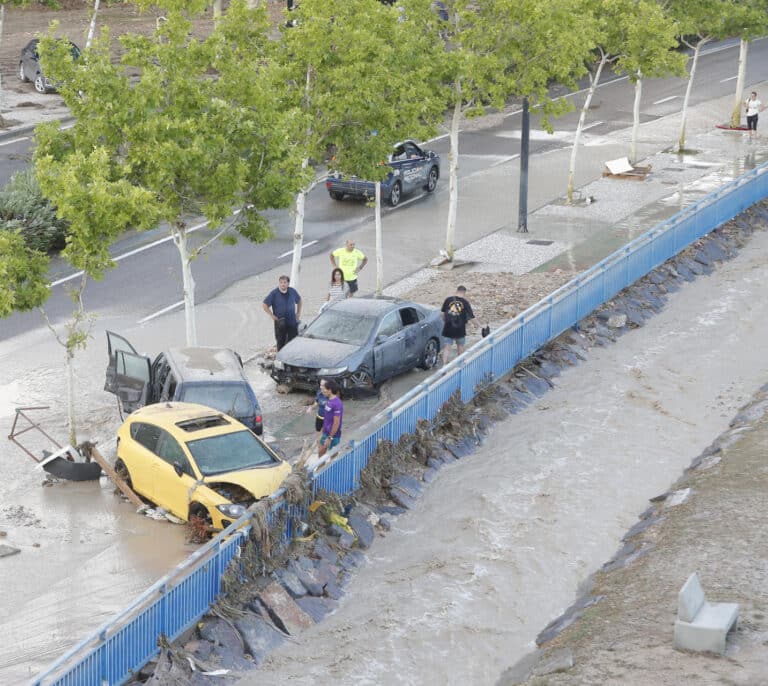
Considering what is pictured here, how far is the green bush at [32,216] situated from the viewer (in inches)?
1070

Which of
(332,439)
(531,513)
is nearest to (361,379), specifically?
(332,439)

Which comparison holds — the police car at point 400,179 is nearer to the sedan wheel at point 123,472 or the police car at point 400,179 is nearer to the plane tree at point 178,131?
the plane tree at point 178,131

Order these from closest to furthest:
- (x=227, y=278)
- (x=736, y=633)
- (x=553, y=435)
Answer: (x=736, y=633), (x=553, y=435), (x=227, y=278)

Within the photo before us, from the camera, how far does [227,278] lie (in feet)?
88.2

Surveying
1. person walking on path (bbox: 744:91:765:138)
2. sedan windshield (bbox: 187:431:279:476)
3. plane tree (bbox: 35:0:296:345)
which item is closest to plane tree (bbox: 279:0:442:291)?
plane tree (bbox: 35:0:296:345)

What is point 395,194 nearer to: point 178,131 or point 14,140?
point 14,140

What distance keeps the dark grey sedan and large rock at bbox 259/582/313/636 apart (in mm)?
6365

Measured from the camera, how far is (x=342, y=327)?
21.4 metres

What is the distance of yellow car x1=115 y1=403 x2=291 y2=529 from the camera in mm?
15906

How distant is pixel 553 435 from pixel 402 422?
3216mm

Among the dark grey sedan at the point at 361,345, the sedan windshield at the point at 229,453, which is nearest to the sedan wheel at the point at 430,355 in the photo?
the dark grey sedan at the point at 361,345

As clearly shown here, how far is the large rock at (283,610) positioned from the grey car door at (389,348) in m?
6.82

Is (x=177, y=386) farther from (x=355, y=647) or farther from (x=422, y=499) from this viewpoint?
(x=355, y=647)

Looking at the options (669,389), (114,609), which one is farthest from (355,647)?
(669,389)
